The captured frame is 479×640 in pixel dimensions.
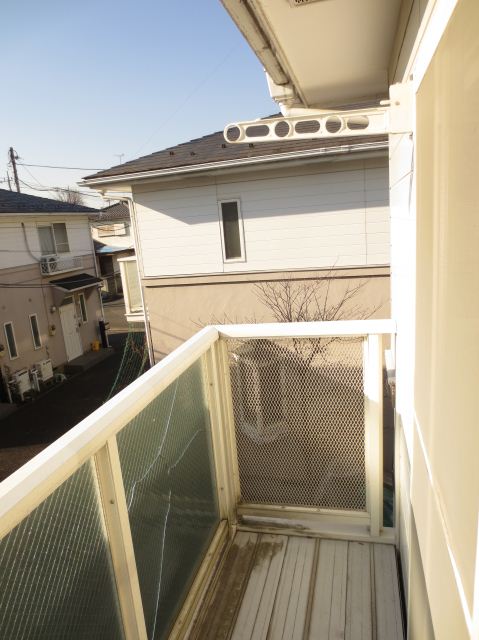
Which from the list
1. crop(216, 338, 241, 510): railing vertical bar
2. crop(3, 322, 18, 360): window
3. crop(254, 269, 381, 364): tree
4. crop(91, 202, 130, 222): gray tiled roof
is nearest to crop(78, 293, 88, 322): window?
crop(3, 322, 18, 360): window

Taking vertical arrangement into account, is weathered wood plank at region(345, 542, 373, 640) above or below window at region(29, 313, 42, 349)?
above

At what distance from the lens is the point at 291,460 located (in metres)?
2.29

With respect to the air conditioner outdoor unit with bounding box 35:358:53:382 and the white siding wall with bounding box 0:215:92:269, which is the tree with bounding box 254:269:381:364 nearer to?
the air conditioner outdoor unit with bounding box 35:358:53:382

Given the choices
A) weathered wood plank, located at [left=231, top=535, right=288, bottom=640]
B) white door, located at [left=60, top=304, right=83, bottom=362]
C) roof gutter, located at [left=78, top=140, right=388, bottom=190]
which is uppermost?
roof gutter, located at [left=78, top=140, right=388, bottom=190]

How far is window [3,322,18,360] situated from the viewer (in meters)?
11.8

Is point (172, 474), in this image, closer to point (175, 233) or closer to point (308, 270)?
point (308, 270)

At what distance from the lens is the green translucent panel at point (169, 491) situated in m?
1.42

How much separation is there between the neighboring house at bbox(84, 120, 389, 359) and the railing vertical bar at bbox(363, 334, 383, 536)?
4.27 meters

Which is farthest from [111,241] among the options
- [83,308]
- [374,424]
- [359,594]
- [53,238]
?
[359,594]

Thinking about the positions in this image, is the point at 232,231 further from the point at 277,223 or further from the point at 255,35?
the point at 255,35

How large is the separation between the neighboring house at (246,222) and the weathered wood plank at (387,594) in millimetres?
4503

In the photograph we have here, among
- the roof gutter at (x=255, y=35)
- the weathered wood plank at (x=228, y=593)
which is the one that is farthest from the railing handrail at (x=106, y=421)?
the roof gutter at (x=255, y=35)

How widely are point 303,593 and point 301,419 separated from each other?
2.53ft

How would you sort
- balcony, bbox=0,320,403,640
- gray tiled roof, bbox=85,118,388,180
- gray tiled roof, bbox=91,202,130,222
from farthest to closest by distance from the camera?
gray tiled roof, bbox=91,202,130,222
gray tiled roof, bbox=85,118,388,180
balcony, bbox=0,320,403,640
